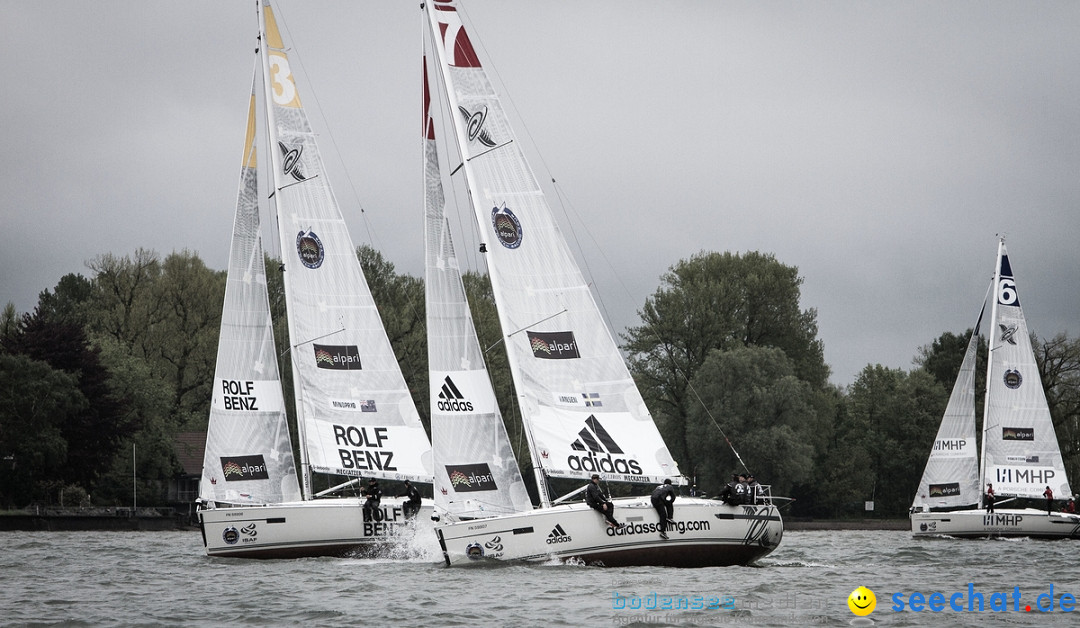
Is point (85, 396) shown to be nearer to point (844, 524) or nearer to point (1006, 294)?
point (844, 524)

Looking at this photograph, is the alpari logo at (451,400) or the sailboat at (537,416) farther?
the alpari logo at (451,400)

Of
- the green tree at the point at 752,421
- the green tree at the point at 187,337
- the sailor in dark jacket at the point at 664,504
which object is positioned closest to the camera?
the sailor in dark jacket at the point at 664,504

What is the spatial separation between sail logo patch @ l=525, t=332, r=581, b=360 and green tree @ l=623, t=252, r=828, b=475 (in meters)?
36.8

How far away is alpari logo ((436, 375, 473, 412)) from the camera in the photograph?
90.2 feet

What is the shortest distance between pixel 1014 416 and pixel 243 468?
28825 millimetres

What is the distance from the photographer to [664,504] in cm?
2439

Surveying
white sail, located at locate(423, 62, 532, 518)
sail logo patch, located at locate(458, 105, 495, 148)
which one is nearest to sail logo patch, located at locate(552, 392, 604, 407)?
white sail, located at locate(423, 62, 532, 518)

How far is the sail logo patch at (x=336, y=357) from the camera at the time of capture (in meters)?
33.2

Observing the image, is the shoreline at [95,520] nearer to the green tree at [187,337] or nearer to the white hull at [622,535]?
the green tree at [187,337]

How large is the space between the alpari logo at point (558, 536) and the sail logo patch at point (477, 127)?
787 cm

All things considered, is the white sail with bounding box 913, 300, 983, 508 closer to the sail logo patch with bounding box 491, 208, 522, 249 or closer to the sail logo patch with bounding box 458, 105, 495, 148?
the sail logo patch with bounding box 491, 208, 522, 249

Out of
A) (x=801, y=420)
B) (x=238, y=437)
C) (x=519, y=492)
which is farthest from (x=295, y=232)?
(x=801, y=420)

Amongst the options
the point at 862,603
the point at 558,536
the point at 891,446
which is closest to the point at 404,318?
the point at 891,446

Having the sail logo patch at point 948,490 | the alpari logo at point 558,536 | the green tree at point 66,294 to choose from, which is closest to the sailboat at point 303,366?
the alpari logo at point 558,536
